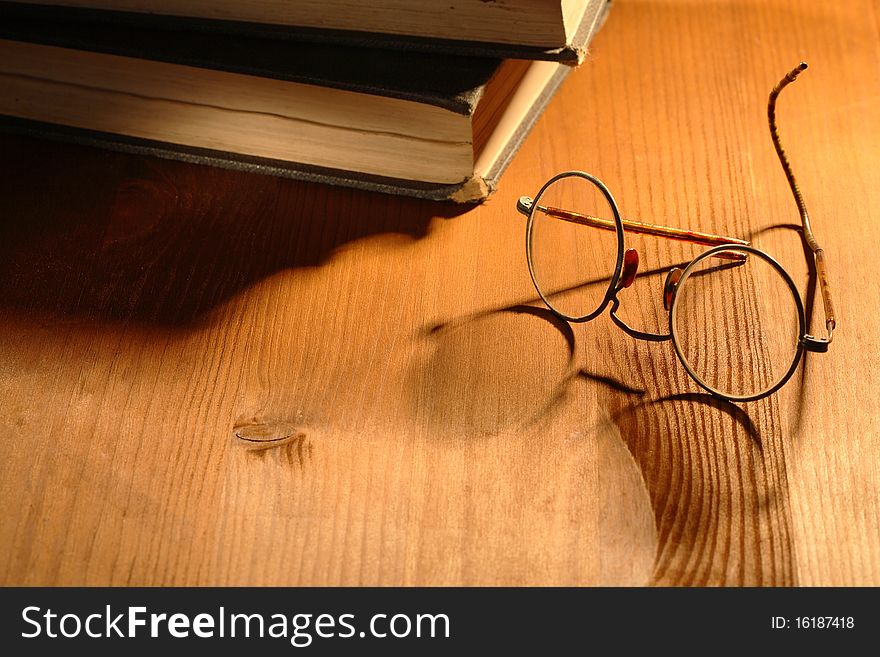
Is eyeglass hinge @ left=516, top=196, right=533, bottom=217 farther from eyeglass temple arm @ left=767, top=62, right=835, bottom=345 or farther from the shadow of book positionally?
eyeglass temple arm @ left=767, top=62, right=835, bottom=345

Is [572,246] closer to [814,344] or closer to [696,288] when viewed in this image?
[696,288]

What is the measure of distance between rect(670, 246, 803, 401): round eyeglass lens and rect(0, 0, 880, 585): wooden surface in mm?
19

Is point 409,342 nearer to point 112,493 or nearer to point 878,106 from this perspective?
point 112,493

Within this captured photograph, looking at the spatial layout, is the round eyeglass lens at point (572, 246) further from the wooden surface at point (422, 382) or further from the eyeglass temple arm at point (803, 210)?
the eyeglass temple arm at point (803, 210)

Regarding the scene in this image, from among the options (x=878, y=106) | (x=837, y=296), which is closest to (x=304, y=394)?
(x=837, y=296)

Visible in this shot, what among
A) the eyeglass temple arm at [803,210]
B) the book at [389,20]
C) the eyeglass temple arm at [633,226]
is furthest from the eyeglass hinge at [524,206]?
the eyeglass temple arm at [803,210]

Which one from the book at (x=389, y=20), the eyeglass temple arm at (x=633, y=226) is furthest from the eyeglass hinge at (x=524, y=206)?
the book at (x=389, y=20)

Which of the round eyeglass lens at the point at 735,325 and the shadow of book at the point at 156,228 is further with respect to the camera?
the shadow of book at the point at 156,228

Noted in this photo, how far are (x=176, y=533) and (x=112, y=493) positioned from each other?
2.4 inches

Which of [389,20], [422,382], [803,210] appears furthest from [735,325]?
[389,20]

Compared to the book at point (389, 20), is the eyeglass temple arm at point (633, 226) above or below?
below

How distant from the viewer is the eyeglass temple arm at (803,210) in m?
0.77

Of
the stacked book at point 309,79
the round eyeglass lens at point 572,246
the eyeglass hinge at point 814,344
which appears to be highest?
the stacked book at point 309,79

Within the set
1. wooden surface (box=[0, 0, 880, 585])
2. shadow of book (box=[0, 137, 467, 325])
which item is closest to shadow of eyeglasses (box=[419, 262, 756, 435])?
wooden surface (box=[0, 0, 880, 585])
